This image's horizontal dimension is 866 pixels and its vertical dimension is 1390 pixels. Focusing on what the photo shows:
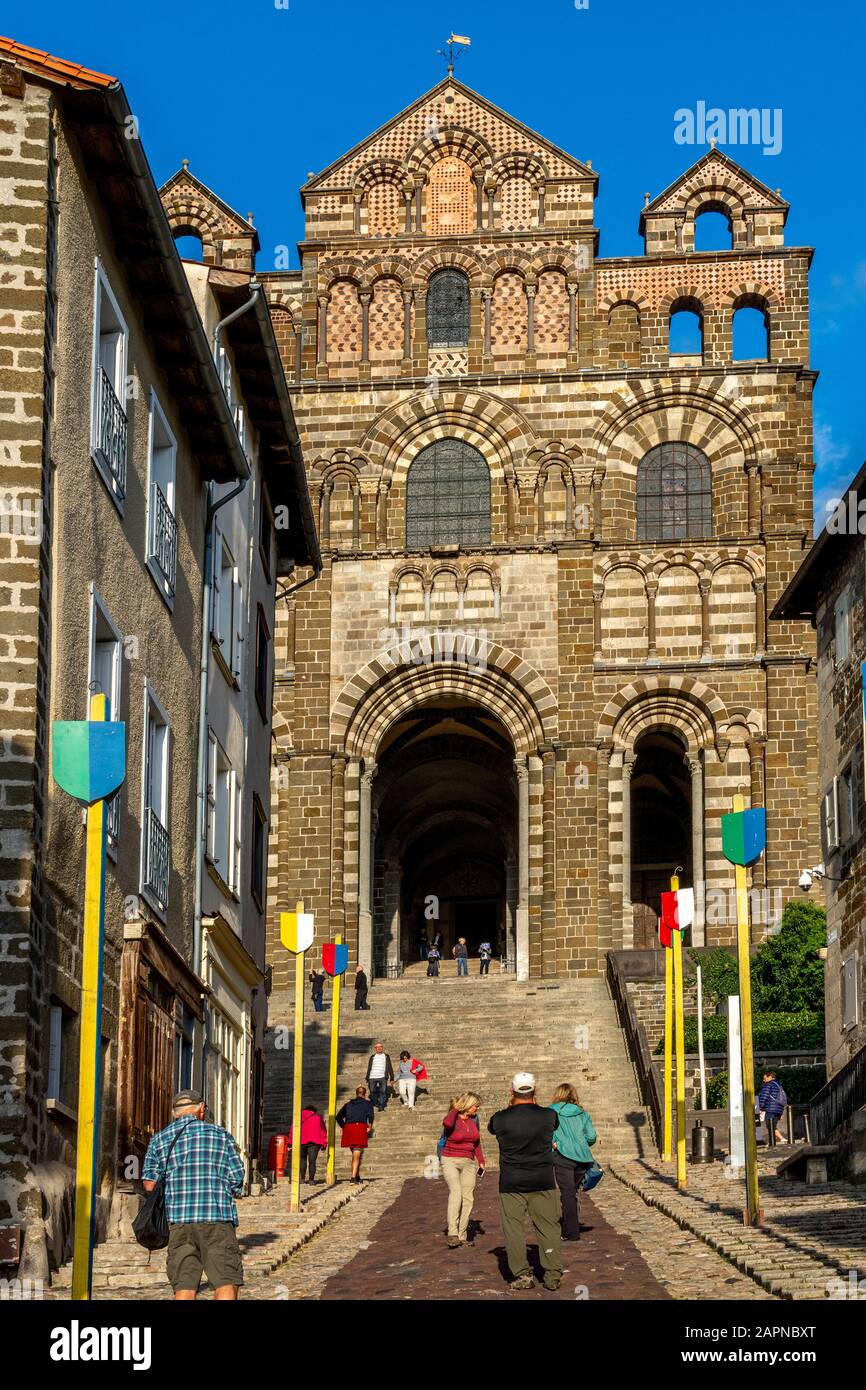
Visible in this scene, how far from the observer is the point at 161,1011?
69.2ft

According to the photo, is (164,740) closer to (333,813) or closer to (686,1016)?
(686,1016)

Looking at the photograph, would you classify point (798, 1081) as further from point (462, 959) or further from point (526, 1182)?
point (526, 1182)

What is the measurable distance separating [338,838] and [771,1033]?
1241cm

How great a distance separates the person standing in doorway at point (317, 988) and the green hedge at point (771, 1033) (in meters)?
6.86

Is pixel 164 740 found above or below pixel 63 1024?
above

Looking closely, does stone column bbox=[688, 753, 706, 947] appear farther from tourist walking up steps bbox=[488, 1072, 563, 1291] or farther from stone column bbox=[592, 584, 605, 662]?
tourist walking up steps bbox=[488, 1072, 563, 1291]

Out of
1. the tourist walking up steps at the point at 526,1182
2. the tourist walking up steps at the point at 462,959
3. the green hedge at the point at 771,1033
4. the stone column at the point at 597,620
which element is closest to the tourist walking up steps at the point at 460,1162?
the tourist walking up steps at the point at 526,1182

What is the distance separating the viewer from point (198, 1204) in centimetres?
1262

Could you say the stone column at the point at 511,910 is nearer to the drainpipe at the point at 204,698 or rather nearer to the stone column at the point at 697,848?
the stone column at the point at 697,848

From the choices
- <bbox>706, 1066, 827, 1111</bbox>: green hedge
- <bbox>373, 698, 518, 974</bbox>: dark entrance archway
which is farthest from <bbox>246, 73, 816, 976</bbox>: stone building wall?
<bbox>706, 1066, 827, 1111</bbox>: green hedge

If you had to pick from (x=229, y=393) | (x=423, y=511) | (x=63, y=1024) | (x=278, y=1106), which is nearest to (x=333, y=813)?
(x=423, y=511)

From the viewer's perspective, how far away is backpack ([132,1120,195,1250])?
12.6 meters

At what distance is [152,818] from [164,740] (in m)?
1.26
